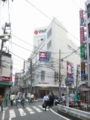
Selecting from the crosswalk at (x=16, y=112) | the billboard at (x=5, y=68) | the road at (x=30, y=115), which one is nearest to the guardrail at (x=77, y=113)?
the road at (x=30, y=115)

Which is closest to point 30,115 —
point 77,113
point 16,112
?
point 16,112

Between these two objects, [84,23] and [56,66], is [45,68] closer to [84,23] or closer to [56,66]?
[56,66]

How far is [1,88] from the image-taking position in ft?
117

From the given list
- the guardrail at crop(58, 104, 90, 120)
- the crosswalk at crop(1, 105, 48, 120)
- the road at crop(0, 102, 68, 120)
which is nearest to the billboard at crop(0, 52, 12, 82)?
the crosswalk at crop(1, 105, 48, 120)

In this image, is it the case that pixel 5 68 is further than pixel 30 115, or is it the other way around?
pixel 5 68

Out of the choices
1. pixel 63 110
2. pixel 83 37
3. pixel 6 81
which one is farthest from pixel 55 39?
pixel 63 110

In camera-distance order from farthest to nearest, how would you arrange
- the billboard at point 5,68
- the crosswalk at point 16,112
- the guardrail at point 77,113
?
the billboard at point 5,68 < the crosswalk at point 16,112 < the guardrail at point 77,113

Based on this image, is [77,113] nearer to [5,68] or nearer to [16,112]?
[16,112]

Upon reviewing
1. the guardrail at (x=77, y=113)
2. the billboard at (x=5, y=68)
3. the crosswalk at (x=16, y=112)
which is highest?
the billboard at (x=5, y=68)

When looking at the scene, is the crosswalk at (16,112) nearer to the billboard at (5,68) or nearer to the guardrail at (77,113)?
the guardrail at (77,113)

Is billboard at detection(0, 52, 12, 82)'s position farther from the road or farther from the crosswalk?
the road

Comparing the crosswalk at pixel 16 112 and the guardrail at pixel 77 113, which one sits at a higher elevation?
the guardrail at pixel 77 113

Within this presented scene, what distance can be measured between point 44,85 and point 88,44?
2547 cm

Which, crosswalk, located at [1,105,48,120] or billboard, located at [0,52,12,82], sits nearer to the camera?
crosswalk, located at [1,105,48,120]
